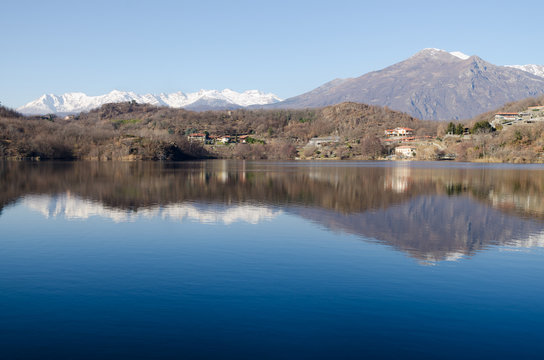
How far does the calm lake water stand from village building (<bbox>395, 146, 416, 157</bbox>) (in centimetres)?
12747

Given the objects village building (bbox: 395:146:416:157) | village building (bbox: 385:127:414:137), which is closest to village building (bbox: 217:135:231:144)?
village building (bbox: 385:127:414:137)

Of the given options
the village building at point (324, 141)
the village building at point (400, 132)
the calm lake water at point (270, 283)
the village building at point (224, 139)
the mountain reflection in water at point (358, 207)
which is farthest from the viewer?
the village building at point (400, 132)

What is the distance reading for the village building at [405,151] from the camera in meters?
148

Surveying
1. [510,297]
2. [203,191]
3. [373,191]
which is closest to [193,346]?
[510,297]

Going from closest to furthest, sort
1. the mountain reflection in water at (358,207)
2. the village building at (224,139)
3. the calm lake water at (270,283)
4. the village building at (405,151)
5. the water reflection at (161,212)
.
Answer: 1. the calm lake water at (270,283)
2. the mountain reflection in water at (358,207)
3. the water reflection at (161,212)
4. the village building at (405,151)
5. the village building at (224,139)

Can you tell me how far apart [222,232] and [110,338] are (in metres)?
10.7

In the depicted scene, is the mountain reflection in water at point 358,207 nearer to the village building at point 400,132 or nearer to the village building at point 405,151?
the village building at point 405,151

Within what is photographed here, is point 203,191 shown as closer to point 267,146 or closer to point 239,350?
point 239,350

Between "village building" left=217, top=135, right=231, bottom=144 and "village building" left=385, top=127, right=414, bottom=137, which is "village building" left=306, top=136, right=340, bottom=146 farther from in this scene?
"village building" left=217, top=135, right=231, bottom=144

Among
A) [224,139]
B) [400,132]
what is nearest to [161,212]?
[224,139]

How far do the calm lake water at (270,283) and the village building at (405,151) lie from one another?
12747 cm

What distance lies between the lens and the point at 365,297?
1072cm

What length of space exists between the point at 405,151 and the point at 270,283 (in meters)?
147

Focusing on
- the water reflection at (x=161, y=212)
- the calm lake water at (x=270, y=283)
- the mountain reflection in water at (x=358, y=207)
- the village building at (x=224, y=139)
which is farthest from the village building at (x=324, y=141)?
the calm lake water at (x=270, y=283)
